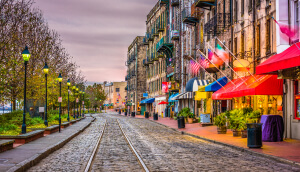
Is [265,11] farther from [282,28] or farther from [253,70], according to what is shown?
[282,28]

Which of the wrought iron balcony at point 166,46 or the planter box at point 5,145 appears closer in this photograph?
the planter box at point 5,145

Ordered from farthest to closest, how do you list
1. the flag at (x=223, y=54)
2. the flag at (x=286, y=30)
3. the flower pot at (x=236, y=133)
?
the flag at (x=223, y=54) < the flower pot at (x=236, y=133) < the flag at (x=286, y=30)

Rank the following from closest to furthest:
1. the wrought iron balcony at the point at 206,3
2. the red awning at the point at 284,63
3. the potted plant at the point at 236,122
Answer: the red awning at the point at 284,63 < the potted plant at the point at 236,122 < the wrought iron balcony at the point at 206,3

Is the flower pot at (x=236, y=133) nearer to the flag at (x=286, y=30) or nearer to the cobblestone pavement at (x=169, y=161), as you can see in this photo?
the cobblestone pavement at (x=169, y=161)

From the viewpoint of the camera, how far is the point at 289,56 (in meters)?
16.8

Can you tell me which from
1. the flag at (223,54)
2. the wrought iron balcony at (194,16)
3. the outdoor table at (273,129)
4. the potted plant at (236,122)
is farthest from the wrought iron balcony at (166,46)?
the outdoor table at (273,129)

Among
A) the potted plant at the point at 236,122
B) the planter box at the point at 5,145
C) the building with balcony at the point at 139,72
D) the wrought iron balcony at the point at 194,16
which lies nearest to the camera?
the planter box at the point at 5,145

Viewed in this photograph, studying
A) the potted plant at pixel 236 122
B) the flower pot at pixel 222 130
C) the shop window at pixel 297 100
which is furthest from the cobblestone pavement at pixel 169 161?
the flower pot at pixel 222 130

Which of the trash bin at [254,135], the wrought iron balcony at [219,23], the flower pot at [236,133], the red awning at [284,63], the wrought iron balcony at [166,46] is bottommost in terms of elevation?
the flower pot at [236,133]

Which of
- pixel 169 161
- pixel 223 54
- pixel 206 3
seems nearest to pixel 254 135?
pixel 169 161

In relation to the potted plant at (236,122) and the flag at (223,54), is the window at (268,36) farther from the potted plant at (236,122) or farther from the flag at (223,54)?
the potted plant at (236,122)

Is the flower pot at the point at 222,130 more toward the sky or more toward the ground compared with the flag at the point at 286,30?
more toward the ground

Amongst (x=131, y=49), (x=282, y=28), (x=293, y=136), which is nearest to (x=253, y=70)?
(x=293, y=136)

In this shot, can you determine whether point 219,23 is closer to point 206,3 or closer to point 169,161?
point 206,3
